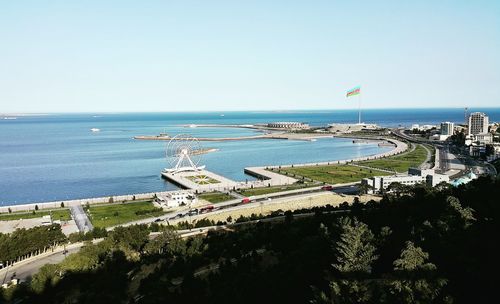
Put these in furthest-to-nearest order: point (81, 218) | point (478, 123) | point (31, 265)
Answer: point (478, 123) → point (81, 218) → point (31, 265)

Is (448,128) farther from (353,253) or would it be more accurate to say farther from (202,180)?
(353,253)

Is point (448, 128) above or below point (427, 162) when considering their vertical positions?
above

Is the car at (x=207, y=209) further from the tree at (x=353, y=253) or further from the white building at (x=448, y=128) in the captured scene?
the white building at (x=448, y=128)

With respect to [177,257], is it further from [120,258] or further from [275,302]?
[275,302]

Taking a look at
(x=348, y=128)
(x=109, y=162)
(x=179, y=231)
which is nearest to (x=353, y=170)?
(x=179, y=231)

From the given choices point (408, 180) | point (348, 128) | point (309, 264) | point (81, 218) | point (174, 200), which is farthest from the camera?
point (348, 128)

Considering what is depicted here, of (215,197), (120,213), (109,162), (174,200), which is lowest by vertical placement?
(109,162)

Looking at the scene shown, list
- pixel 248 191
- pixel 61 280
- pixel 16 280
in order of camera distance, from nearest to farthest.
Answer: pixel 61 280 → pixel 16 280 → pixel 248 191

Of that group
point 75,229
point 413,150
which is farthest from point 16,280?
point 413,150
